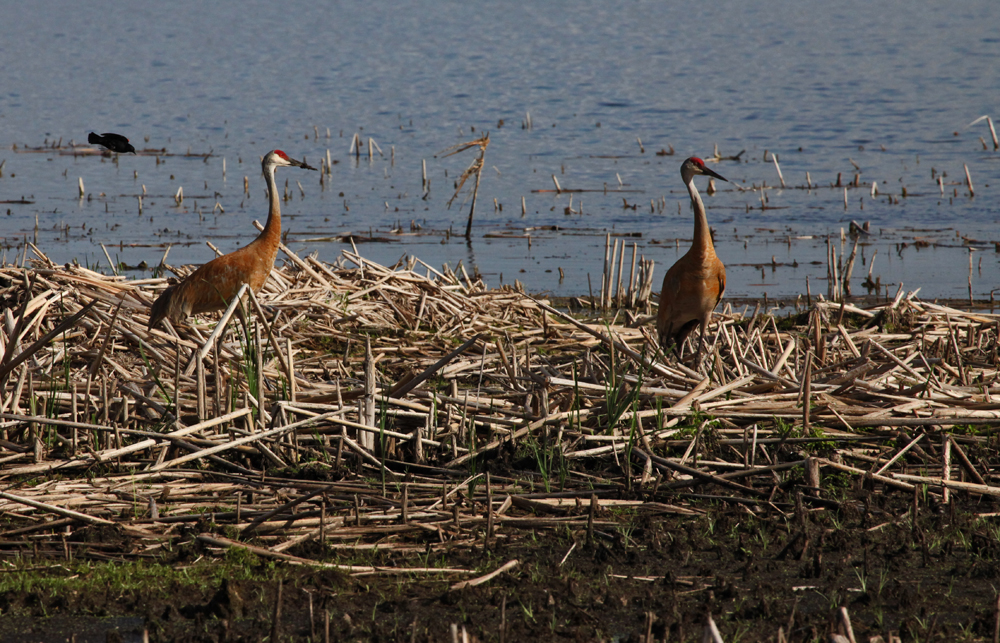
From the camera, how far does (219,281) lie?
8141mm

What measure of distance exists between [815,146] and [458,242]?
10.2 metres

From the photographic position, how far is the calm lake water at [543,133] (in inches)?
568

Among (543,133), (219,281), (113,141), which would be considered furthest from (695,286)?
(543,133)

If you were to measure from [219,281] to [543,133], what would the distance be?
16.6 metres

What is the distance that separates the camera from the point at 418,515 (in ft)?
15.2

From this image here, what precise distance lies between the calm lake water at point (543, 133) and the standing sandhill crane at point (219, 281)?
401cm

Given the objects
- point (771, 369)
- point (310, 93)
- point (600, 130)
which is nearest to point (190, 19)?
point (310, 93)

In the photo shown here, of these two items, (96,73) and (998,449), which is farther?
(96,73)

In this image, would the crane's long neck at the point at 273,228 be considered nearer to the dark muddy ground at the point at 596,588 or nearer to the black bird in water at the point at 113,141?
the black bird in water at the point at 113,141

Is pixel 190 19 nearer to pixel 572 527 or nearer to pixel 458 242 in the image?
pixel 458 242

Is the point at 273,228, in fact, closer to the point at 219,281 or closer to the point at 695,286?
the point at 219,281

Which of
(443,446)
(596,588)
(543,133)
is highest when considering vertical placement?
(543,133)

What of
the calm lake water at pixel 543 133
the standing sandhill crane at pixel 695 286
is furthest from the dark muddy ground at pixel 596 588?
the calm lake water at pixel 543 133

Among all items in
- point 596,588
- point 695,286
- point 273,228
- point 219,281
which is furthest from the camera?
point 273,228
